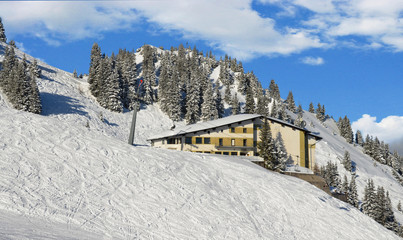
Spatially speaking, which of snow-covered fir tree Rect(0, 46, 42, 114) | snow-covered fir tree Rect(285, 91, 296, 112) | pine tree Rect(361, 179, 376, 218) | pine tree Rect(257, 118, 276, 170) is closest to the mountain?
pine tree Rect(257, 118, 276, 170)

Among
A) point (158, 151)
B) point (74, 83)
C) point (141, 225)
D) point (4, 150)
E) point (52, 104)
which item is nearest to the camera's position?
point (141, 225)

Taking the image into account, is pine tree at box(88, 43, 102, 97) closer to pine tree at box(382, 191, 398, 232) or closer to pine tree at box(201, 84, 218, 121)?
pine tree at box(201, 84, 218, 121)

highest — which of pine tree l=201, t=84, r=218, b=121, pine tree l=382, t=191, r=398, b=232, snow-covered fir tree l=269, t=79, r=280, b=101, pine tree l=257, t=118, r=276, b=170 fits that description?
snow-covered fir tree l=269, t=79, r=280, b=101

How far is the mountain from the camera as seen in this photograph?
12.7m

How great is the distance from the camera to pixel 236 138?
5231 cm

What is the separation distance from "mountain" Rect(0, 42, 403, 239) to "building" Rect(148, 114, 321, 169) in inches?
943

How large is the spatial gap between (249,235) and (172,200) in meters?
4.50

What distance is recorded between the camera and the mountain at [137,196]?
1273 cm

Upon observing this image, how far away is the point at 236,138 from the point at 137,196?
37308 mm

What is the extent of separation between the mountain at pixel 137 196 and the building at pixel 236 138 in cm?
2395

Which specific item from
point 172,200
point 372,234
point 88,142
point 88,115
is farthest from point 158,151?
point 88,115

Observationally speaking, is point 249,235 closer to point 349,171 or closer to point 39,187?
point 39,187

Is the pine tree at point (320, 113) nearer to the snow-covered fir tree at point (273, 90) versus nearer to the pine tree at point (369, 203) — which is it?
the snow-covered fir tree at point (273, 90)

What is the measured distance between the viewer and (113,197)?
15469mm
